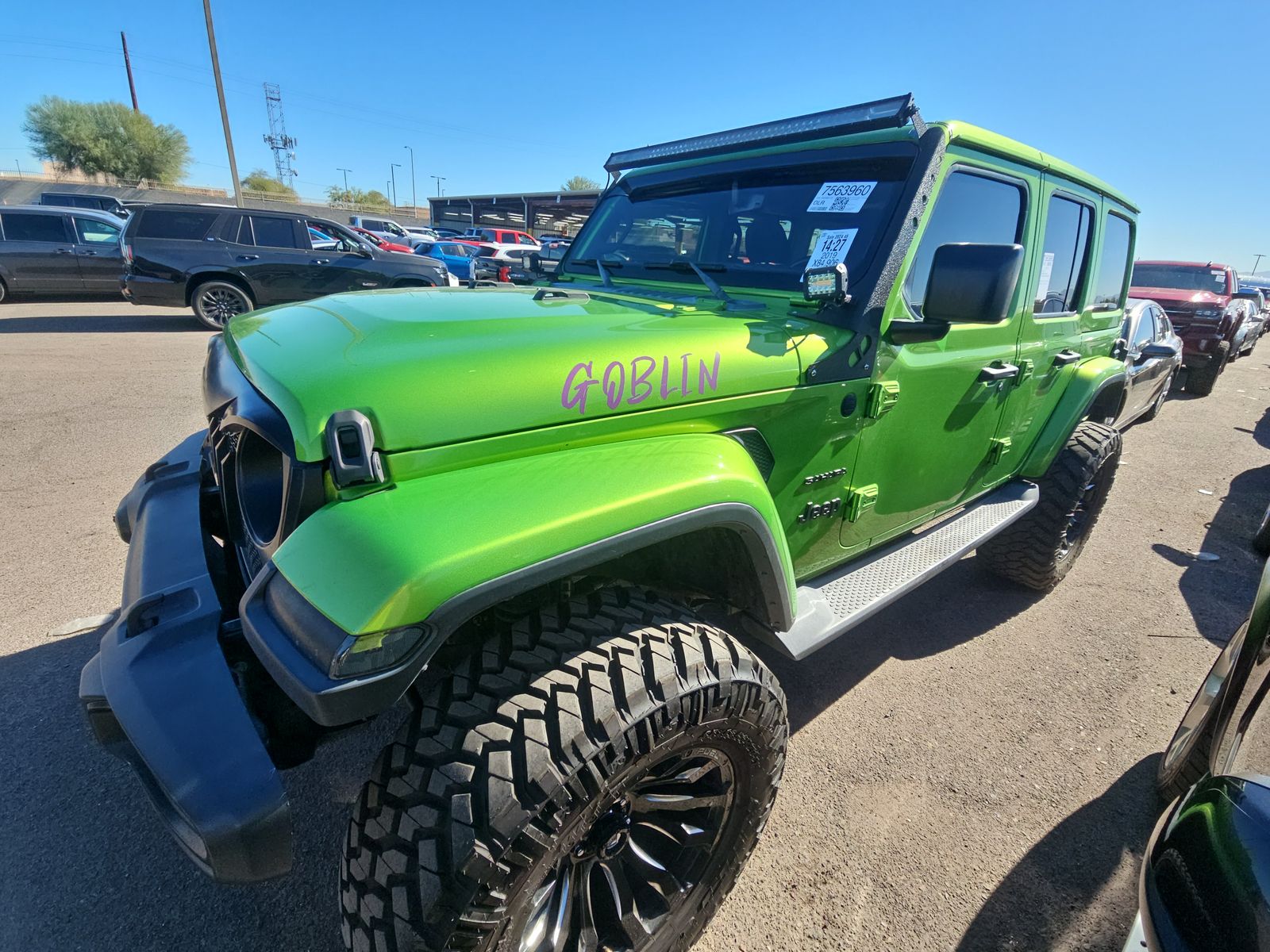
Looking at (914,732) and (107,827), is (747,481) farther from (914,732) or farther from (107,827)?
(107,827)

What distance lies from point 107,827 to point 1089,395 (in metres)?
4.46

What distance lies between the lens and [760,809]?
1.77 metres

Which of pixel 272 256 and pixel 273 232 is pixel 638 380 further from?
pixel 273 232

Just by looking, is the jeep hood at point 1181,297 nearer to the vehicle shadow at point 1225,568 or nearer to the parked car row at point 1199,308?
the parked car row at point 1199,308

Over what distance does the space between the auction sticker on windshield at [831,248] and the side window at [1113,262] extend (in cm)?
229

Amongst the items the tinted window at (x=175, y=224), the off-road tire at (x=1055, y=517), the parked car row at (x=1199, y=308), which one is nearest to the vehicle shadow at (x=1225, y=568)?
the off-road tire at (x=1055, y=517)

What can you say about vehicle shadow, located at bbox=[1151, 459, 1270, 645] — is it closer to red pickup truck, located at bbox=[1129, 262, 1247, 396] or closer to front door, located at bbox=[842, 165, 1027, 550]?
front door, located at bbox=[842, 165, 1027, 550]

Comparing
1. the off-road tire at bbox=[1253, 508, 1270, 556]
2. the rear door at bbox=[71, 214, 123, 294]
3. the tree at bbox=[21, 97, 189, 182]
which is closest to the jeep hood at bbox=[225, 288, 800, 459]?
the off-road tire at bbox=[1253, 508, 1270, 556]

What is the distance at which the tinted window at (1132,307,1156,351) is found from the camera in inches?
254

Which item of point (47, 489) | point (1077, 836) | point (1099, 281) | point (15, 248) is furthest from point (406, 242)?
point (1077, 836)

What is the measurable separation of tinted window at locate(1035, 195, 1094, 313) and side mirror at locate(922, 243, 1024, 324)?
1.31 metres

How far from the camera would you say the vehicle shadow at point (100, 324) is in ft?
31.0

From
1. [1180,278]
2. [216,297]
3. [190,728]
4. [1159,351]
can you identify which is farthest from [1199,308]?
[216,297]

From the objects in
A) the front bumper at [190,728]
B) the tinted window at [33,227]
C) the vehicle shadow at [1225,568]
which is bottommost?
the vehicle shadow at [1225,568]
